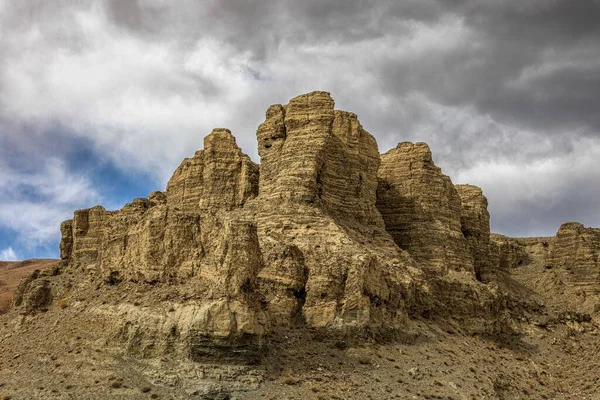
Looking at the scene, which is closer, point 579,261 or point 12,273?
point 579,261

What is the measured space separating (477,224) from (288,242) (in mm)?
34238

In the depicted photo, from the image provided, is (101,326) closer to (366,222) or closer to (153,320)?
(153,320)

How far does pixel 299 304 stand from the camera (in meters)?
42.2

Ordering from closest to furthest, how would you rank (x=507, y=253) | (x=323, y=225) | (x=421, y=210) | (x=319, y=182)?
(x=323, y=225) < (x=319, y=182) < (x=421, y=210) < (x=507, y=253)

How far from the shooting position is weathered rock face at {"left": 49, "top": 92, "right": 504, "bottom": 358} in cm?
3575

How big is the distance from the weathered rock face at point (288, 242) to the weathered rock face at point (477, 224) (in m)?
6.86

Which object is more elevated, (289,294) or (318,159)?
(318,159)

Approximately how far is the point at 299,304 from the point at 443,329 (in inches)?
523

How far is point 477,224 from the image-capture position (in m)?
72.2

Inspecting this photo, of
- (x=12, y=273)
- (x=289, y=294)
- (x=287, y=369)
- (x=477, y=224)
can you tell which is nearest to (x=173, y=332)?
(x=287, y=369)

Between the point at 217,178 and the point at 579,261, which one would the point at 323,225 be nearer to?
the point at 217,178

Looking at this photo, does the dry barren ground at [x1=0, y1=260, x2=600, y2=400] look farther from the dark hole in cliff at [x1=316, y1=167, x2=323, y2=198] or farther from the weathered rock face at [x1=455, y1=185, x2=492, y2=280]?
the weathered rock face at [x1=455, y1=185, x2=492, y2=280]

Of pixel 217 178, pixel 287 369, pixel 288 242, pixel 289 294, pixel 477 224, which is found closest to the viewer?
pixel 287 369

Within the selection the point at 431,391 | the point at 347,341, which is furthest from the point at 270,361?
the point at 431,391
